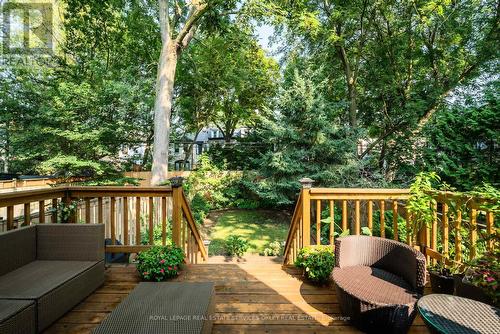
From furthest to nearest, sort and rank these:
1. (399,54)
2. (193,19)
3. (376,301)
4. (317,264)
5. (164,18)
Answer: (399,54) → (164,18) → (193,19) → (317,264) → (376,301)

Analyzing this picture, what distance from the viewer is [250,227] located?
8805 mm

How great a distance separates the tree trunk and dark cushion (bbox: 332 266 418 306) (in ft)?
17.2

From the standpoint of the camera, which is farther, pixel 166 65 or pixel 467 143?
pixel 166 65

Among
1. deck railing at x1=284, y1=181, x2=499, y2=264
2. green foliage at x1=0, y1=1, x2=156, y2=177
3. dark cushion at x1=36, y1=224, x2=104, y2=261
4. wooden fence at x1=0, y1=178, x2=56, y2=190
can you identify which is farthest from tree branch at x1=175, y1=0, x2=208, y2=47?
wooden fence at x1=0, y1=178, x2=56, y2=190

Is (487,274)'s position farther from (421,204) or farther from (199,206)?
(199,206)

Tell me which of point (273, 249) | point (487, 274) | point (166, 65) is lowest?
point (273, 249)

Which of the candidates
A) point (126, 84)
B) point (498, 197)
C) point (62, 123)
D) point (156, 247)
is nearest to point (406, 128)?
point (498, 197)

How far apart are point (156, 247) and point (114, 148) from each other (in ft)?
27.8

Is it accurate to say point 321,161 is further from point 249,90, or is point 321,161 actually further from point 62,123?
point 62,123

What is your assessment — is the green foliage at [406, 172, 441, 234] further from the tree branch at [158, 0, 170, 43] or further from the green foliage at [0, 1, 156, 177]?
the green foliage at [0, 1, 156, 177]

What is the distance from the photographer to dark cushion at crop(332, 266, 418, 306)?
70.9 inches

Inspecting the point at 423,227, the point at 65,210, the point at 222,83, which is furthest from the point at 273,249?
the point at 222,83

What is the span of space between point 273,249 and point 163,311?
5463 millimetres

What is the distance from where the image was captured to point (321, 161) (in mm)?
8453
